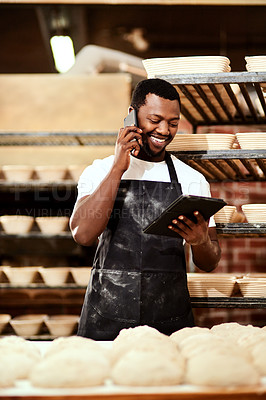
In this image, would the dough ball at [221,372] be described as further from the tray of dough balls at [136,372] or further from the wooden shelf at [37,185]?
the wooden shelf at [37,185]

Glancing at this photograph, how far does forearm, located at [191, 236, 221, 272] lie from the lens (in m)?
1.99

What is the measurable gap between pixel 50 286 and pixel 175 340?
7.42ft

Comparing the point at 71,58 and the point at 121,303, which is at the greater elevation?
the point at 71,58

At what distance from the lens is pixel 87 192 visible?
1968 millimetres

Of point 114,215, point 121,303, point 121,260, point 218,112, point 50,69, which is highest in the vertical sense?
point 50,69

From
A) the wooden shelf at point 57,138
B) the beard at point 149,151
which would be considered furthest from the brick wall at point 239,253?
the beard at point 149,151

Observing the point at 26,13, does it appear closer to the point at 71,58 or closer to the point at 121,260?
the point at 71,58

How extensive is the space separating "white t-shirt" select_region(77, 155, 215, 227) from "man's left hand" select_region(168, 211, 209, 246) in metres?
0.29

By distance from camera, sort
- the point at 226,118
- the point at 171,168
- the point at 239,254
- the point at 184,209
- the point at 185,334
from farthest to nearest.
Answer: the point at 239,254, the point at 226,118, the point at 171,168, the point at 184,209, the point at 185,334

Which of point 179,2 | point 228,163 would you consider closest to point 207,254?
point 228,163

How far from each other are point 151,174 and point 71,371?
118cm

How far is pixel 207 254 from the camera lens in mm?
2016

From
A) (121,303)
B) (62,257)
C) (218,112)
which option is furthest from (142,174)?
(62,257)

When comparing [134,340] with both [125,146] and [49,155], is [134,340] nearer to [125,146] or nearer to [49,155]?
[125,146]
